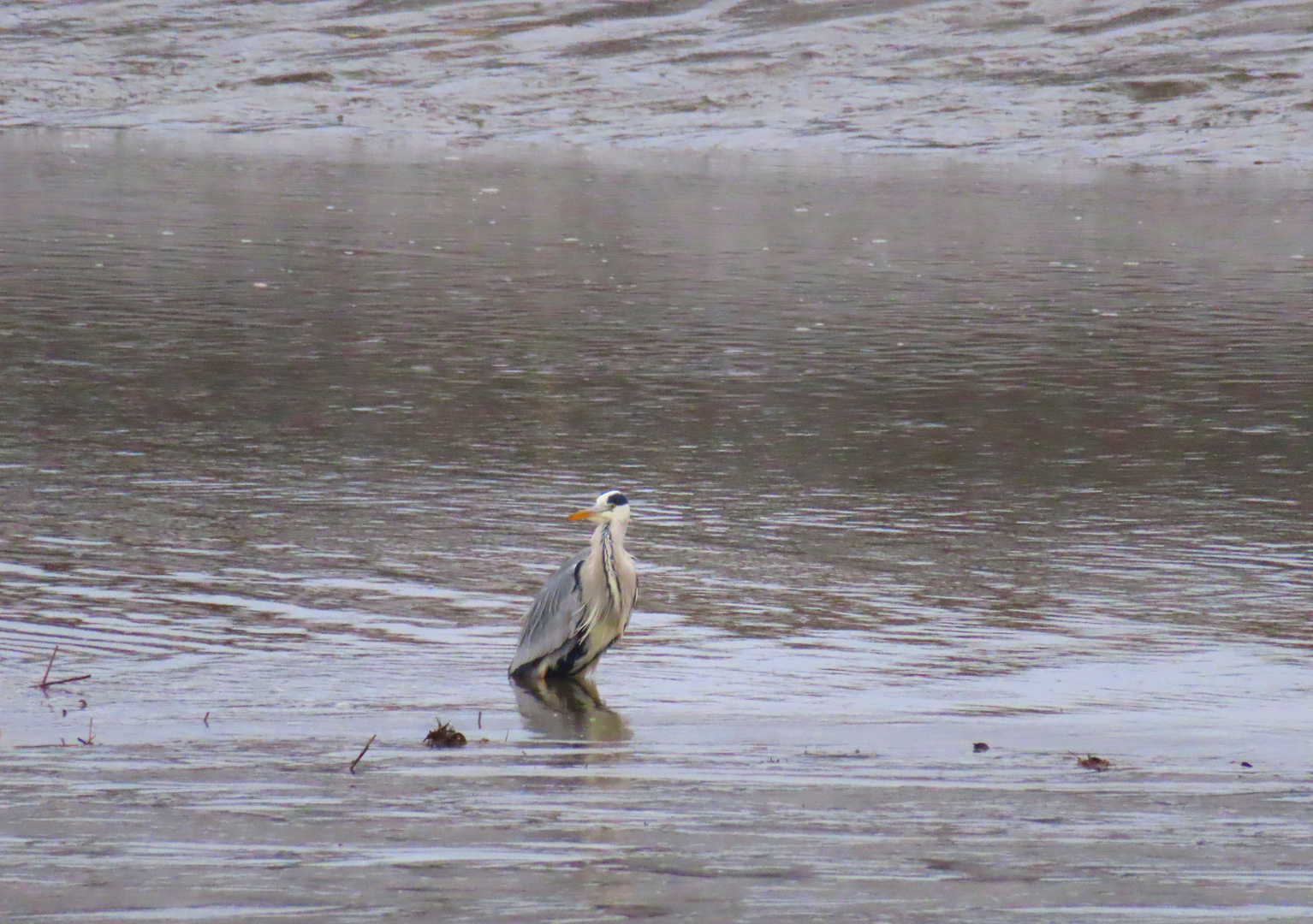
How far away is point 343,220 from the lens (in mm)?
23609

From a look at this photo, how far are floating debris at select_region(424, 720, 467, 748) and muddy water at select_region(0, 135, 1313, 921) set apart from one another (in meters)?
0.06

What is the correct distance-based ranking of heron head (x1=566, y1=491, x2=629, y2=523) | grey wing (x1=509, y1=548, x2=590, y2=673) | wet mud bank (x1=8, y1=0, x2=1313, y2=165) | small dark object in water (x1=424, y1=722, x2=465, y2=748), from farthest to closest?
1. wet mud bank (x1=8, y1=0, x2=1313, y2=165)
2. heron head (x1=566, y1=491, x2=629, y2=523)
3. grey wing (x1=509, y1=548, x2=590, y2=673)
4. small dark object in water (x1=424, y1=722, x2=465, y2=748)

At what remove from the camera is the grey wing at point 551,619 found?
23.0 feet

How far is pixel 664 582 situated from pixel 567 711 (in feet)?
6.26

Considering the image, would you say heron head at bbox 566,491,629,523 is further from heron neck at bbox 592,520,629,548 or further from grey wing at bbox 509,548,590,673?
grey wing at bbox 509,548,590,673

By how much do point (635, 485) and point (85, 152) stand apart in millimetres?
24205

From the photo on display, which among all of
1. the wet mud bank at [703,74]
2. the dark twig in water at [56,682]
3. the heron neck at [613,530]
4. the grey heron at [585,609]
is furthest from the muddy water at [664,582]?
the wet mud bank at [703,74]

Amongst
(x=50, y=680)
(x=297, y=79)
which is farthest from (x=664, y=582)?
(x=297, y=79)

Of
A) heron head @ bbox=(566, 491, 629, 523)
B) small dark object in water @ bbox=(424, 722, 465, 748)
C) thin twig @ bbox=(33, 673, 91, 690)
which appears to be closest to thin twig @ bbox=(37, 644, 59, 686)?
thin twig @ bbox=(33, 673, 91, 690)

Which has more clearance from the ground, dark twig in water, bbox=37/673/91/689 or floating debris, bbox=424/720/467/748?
floating debris, bbox=424/720/467/748

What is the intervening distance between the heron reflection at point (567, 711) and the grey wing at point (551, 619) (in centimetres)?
11

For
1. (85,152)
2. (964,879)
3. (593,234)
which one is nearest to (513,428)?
(964,879)

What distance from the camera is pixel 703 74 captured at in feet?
132

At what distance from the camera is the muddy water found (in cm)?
475
